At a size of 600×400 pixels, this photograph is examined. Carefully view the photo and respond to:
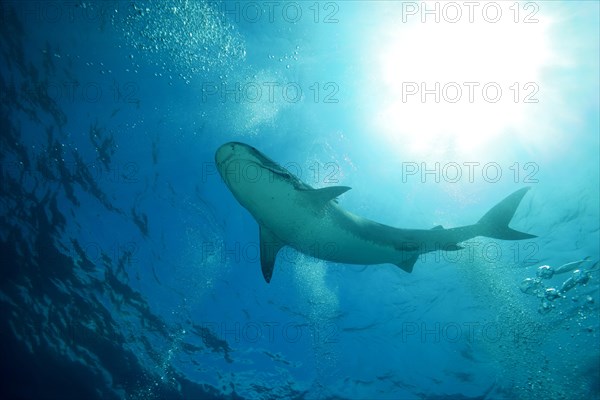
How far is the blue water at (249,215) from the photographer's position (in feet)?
34.1

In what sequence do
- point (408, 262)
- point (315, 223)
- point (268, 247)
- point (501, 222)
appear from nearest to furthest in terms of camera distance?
point (315, 223) < point (268, 247) < point (501, 222) < point (408, 262)

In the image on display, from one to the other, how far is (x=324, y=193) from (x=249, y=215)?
644 centimetres

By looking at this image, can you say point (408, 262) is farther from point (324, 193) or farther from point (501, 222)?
point (324, 193)

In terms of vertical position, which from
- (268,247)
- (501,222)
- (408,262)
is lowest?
(268,247)

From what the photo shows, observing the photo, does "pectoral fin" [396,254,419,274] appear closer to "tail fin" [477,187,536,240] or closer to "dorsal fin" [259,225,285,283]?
"tail fin" [477,187,536,240]

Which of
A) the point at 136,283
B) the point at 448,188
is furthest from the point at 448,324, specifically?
the point at 136,283

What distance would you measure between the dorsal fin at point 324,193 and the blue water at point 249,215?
16.5 ft

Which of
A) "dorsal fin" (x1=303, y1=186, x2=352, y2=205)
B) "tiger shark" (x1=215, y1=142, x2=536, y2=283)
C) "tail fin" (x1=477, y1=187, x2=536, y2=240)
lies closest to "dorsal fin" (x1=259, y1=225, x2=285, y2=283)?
"tiger shark" (x1=215, y1=142, x2=536, y2=283)

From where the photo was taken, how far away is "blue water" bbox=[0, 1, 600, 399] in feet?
34.1

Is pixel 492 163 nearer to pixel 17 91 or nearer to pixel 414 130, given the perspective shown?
pixel 414 130

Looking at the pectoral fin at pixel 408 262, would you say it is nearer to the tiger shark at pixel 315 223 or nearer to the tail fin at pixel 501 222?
the tiger shark at pixel 315 223


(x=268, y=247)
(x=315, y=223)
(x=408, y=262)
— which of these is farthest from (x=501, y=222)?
(x=268, y=247)

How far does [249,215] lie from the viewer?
42.1 ft

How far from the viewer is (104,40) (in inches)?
420
